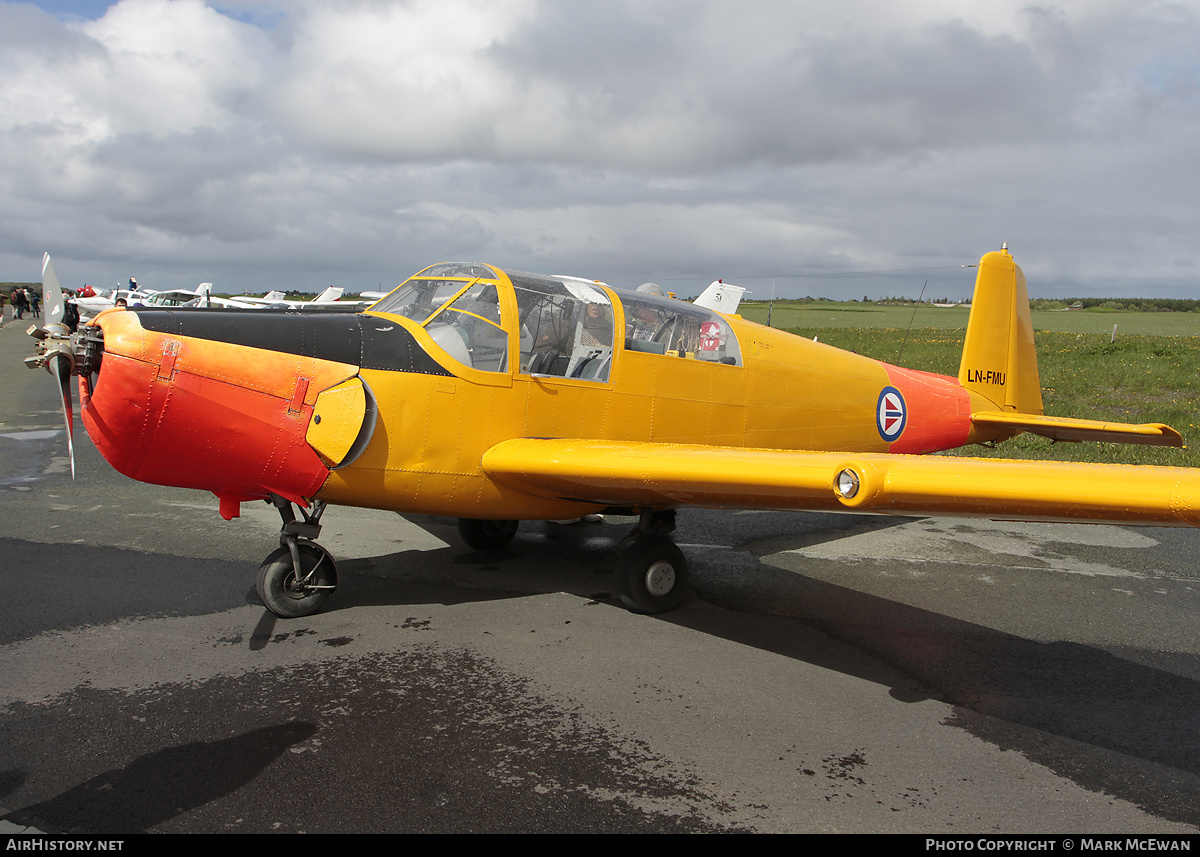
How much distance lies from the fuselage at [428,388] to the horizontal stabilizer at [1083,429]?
267 cm

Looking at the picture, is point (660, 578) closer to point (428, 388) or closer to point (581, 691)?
point (581, 691)

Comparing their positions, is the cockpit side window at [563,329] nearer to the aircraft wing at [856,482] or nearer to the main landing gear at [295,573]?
the aircraft wing at [856,482]

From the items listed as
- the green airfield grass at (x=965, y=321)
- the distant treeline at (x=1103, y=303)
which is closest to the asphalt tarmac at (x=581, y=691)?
the green airfield grass at (x=965, y=321)

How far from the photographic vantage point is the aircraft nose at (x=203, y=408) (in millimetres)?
4422

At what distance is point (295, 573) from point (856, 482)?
357 cm

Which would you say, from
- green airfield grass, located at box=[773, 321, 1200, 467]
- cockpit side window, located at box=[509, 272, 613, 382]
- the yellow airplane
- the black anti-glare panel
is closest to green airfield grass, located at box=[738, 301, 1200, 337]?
green airfield grass, located at box=[773, 321, 1200, 467]

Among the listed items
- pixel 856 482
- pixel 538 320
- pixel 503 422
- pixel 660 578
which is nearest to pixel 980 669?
pixel 856 482

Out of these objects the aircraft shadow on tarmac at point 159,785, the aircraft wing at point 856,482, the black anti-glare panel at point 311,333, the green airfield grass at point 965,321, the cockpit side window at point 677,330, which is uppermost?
the green airfield grass at point 965,321

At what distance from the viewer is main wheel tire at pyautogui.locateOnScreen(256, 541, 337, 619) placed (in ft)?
16.5

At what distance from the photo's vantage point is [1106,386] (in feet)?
62.8

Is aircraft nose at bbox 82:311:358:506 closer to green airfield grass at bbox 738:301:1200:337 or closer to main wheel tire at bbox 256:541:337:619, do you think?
main wheel tire at bbox 256:541:337:619

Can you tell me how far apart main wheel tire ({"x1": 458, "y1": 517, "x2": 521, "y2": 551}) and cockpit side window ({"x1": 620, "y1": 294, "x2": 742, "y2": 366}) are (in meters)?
2.17
